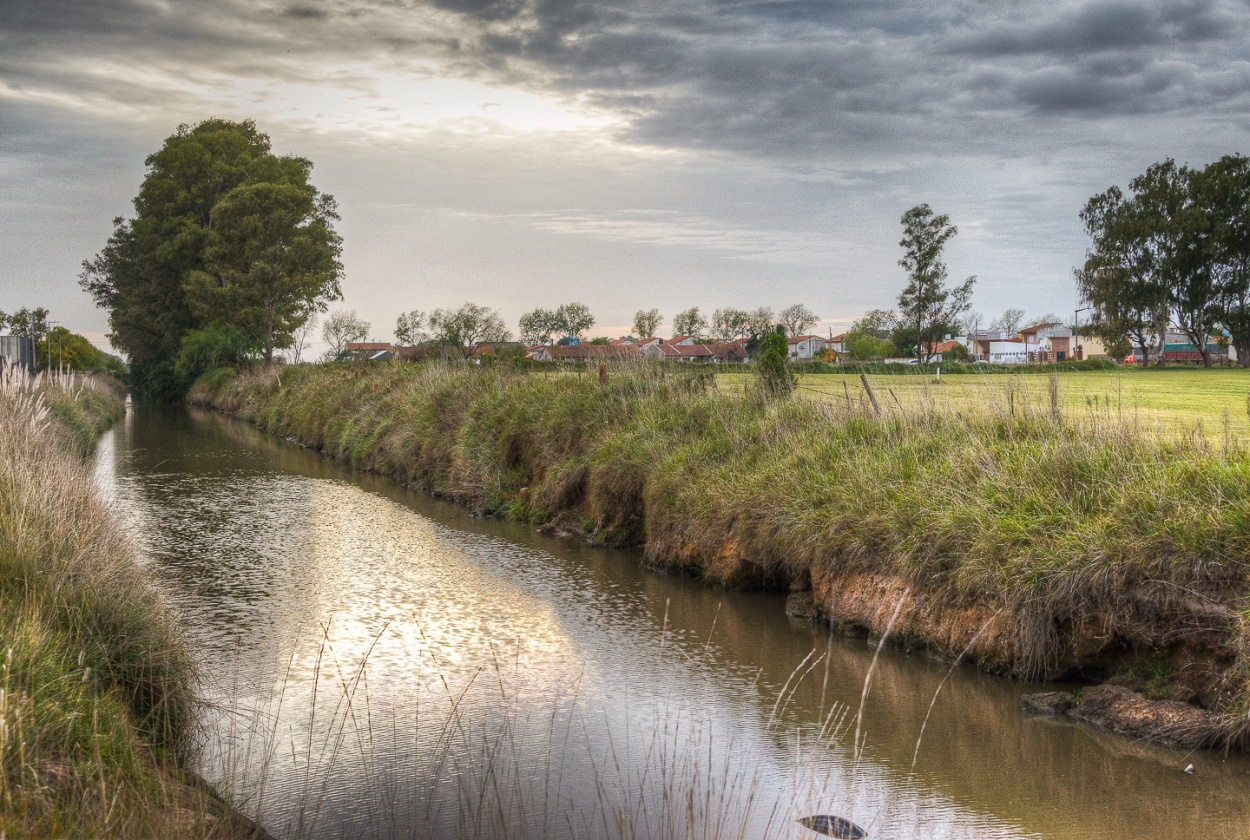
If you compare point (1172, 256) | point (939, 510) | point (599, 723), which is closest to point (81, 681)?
point (599, 723)

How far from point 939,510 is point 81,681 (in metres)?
7.16

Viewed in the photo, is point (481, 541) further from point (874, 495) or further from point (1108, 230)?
point (1108, 230)

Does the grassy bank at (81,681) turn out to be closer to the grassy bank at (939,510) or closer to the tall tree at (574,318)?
the grassy bank at (939,510)

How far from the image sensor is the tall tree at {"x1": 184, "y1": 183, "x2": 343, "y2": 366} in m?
50.3

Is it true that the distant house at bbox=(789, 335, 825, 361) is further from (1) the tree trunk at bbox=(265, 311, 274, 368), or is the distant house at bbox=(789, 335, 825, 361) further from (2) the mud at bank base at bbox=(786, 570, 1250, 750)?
(2) the mud at bank base at bbox=(786, 570, 1250, 750)

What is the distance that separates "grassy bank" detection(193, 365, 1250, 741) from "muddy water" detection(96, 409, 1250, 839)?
0.53 metres

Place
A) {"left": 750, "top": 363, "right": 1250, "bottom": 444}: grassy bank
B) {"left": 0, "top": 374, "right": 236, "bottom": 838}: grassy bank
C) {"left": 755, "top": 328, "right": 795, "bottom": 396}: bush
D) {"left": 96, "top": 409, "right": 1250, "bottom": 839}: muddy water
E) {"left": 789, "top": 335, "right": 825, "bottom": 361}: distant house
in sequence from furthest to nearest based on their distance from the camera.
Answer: {"left": 789, "top": 335, "right": 825, "bottom": 361}: distant house
{"left": 755, "top": 328, "right": 795, "bottom": 396}: bush
{"left": 750, "top": 363, "right": 1250, "bottom": 444}: grassy bank
{"left": 96, "top": 409, "right": 1250, "bottom": 839}: muddy water
{"left": 0, "top": 374, "right": 236, "bottom": 838}: grassy bank

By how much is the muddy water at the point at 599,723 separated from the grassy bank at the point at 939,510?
0.53 m

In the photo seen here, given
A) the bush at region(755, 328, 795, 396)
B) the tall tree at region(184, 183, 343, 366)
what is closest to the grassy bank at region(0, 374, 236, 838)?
the bush at region(755, 328, 795, 396)

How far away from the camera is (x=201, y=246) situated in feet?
177

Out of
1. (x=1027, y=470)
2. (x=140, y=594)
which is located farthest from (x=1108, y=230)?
(x=140, y=594)

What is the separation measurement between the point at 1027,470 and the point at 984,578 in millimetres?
1613

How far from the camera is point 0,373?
665 inches

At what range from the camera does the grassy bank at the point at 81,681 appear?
12.7ft
